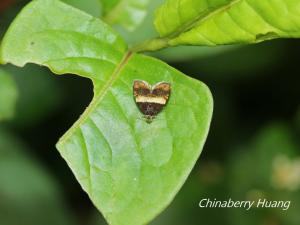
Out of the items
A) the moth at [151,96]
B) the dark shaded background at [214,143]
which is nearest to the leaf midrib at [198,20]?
the moth at [151,96]

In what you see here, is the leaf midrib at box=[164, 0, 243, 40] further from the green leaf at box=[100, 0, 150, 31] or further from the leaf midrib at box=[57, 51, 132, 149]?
the green leaf at box=[100, 0, 150, 31]

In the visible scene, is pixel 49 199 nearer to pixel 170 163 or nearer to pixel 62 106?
pixel 62 106

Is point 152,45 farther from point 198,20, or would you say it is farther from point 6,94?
point 6,94

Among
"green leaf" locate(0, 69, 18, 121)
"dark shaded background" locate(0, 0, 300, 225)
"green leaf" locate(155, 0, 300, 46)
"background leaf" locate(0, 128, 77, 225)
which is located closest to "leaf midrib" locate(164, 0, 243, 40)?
"green leaf" locate(155, 0, 300, 46)

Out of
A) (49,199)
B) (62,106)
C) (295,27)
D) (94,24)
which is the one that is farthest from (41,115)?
(295,27)

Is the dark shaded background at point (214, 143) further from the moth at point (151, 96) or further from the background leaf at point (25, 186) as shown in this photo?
the moth at point (151, 96)

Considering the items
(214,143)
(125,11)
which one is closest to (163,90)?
(125,11)

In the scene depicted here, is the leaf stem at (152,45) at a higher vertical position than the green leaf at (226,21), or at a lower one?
lower
